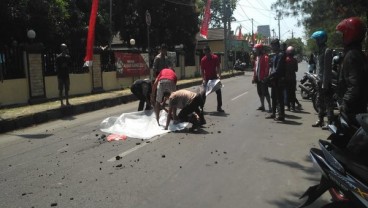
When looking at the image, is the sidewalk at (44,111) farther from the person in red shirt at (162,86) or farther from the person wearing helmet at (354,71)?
the person wearing helmet at (354,71)

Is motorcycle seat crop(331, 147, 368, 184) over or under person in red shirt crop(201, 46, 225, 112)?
under

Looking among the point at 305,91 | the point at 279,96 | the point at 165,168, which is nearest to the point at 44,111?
the point at 279,96

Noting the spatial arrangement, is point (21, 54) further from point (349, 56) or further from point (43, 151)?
point (349, 56)

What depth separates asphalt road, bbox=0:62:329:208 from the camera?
5094 mm

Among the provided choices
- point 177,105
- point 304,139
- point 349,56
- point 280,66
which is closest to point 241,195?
point 349,56

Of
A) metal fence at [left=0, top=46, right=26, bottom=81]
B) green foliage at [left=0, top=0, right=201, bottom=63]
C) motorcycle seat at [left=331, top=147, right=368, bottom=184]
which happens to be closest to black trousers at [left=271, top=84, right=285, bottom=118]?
motorcycle seat at [left=331, top=147, right=368, bottom=184]

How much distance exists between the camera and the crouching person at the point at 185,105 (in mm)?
9227

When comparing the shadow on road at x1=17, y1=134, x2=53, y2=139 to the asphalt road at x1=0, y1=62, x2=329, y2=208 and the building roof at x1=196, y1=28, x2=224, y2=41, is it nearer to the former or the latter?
the asphalt road at x1=0, y1=62, x2=329, y2=208

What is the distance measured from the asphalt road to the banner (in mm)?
11287

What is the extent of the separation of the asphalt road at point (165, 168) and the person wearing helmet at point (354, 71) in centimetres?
117

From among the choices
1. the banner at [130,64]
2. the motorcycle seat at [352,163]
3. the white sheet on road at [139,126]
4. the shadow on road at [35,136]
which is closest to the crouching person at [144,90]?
the white sheet on road at [139,126]

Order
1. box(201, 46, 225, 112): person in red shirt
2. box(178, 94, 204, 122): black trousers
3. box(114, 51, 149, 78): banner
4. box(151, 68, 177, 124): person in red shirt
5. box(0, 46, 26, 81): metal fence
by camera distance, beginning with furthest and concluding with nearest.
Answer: box(114, 51, 149, 78): banner → box(0, 46, 26, 81): metal fence → box(201, 46, 225, 112): person in red shirt → box(151, 68, 177, 124): person in red shirt → box(178, 94, 204, 122): black trousers

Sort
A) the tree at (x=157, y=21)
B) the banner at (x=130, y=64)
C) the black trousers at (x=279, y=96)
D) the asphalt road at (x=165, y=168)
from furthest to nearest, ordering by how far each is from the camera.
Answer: the tree at (x=157, y=21) < the banner at (x=130, y=64) < the black trousers at (x=279, y=96) < the asphalt road at (x=165, y=168)

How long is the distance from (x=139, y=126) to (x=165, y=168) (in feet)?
11.2
